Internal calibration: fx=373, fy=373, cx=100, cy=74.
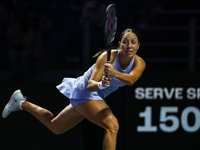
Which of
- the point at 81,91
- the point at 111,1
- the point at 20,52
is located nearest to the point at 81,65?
the point at 20,52

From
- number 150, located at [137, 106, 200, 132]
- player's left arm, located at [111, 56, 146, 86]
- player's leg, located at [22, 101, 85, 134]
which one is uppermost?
player's left arm, located at [111, 56, 146, 86]

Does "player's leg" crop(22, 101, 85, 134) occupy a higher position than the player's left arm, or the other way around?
the player's left arm

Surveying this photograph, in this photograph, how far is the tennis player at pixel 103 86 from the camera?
11.4 ft

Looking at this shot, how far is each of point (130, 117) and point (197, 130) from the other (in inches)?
36.6

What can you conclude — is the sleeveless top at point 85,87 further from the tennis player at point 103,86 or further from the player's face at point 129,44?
the player's face at point 129,44

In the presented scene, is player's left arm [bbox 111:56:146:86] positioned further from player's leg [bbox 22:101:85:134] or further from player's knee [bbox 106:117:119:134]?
player's leg [bbox 22:101:85:134]

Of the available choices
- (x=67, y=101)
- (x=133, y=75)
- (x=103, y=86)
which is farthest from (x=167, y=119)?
(x=103, y=86)

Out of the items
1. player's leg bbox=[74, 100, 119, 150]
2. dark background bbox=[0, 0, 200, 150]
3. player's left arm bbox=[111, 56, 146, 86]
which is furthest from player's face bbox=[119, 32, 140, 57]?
dark background bbox=[0, 0, 200, 150]

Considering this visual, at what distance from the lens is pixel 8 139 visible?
194 inches

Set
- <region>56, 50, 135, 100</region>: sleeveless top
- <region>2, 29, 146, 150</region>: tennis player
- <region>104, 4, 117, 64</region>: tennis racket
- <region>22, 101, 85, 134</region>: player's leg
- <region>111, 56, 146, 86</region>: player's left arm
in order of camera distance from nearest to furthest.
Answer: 1. <region>104, 4, 117, 64</region>: tennis racket
2. <region>111, 56, 146, 86</region>: player's left arm
3. <region>2, 29, 146, 150</region>: tennis player
4. <region>56, 50, 135, 100</region>: sleeveless top
5. <region>22, 101, 85, 134</region>: player's leg

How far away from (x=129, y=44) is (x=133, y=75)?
0.98 feet

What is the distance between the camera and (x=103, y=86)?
128 inches

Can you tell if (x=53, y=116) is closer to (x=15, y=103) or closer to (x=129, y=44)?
(x=15, y=103)

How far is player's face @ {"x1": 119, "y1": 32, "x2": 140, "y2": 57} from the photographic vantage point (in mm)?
3520
